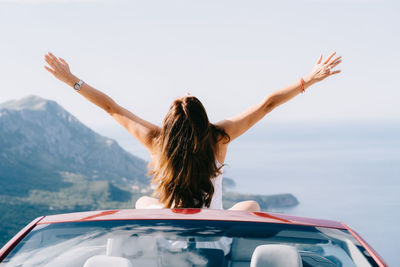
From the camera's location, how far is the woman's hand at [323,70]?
3565 millimetres

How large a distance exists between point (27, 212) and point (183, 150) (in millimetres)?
127236

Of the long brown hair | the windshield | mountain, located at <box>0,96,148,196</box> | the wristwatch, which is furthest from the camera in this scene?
mountain, located at <box>0,96,148,196</box>

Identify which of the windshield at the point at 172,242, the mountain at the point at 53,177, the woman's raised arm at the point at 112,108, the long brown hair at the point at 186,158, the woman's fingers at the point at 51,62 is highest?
the mountain at the point at 53,177

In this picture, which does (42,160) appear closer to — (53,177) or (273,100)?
(53,177)

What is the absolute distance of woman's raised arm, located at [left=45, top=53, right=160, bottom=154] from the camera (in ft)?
9.92

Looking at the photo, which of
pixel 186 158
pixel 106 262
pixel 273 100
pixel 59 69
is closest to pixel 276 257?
pixel 106 262

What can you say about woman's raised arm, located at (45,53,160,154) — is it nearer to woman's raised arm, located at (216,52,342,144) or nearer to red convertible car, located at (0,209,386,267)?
woman's raised arm, located at (216,52,342,144)

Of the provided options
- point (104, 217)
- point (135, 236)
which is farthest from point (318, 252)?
point (104, 217)

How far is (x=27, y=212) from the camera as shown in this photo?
392ft

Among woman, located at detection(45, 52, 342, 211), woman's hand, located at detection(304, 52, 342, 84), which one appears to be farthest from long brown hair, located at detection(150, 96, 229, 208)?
woman's hand, located at detection(304, 52, 342, 84)

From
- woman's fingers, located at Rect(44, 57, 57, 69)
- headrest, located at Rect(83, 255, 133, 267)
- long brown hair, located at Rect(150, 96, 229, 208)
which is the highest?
woman's fingers, located at Rect(44, 57, 57, 69)

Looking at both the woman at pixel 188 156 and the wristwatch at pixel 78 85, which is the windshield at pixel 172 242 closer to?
the woman at pixel 188 156

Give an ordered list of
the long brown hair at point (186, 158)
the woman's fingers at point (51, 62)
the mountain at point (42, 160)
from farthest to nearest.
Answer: the mountain at point (42, 160) < the woman's fingers at point (51, 62) < the long brown hair at point (186, 158)

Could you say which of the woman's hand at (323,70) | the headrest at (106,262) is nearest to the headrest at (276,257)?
the headrest at (106,262)
